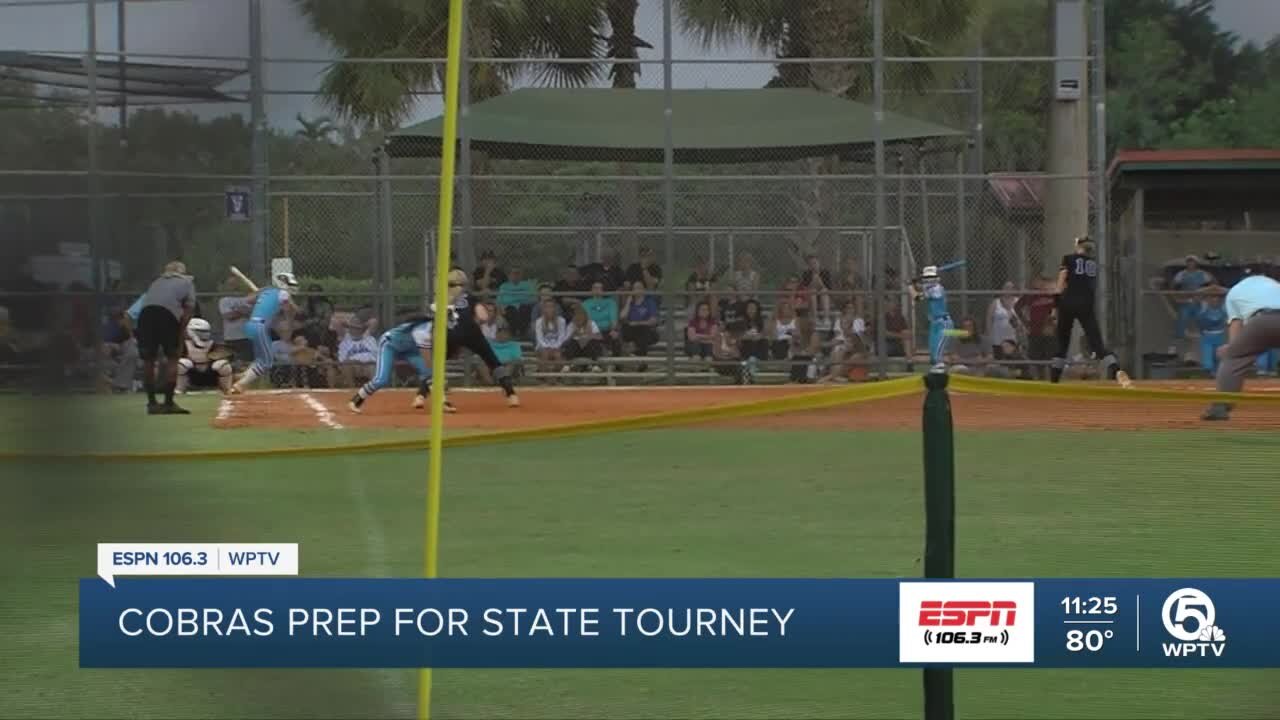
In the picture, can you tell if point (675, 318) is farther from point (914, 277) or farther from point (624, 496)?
point (624, 496)

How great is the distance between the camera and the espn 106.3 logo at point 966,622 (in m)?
5.10

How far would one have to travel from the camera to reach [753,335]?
75.9 feet

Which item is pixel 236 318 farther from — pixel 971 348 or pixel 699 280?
pixel 971 348

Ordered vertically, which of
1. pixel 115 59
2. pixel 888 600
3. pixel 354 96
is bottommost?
pixel 888 600

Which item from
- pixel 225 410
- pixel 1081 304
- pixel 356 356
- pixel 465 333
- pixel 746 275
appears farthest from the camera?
pixel 746 275

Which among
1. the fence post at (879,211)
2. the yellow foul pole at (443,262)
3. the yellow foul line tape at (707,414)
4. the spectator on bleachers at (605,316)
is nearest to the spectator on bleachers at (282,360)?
the spectator on bleachers at (605,316)

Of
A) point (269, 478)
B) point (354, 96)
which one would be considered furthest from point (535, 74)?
point (269, 478)

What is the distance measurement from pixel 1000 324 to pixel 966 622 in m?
18.9

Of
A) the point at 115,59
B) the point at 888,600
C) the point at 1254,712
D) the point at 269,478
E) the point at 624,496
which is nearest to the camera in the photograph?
the point at 115,59

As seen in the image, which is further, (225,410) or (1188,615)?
(225,410)

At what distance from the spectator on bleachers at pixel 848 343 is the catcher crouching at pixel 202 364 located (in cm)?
731

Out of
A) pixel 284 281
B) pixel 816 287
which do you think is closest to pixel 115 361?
pixel 284 281

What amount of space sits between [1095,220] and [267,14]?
20466mm

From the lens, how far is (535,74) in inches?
985
